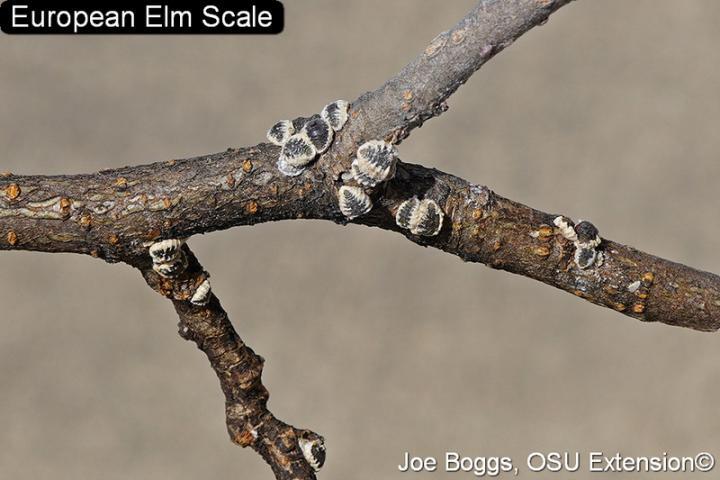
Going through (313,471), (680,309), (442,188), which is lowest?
(313,471)

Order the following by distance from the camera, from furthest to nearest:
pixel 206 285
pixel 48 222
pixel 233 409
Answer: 1. pixel 233 409
2. pixel 206 285
3. pixel 48 222

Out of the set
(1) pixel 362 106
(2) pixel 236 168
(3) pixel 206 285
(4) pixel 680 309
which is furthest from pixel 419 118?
(4) pixel 680 309

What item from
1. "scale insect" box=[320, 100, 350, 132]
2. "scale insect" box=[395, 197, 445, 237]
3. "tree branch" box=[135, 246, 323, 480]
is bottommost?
"tree branch" box=[135, 246, 323, 480]

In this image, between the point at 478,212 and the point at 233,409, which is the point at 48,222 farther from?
the point at 478,212

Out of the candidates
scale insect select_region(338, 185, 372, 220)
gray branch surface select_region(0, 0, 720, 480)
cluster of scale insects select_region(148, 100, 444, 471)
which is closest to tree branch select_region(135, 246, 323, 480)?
gray branch surface select_region(0, 0, 720, 480)

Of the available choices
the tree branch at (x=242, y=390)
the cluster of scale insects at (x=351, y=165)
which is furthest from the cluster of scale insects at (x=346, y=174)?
the tree branch at (x=242, y=390)

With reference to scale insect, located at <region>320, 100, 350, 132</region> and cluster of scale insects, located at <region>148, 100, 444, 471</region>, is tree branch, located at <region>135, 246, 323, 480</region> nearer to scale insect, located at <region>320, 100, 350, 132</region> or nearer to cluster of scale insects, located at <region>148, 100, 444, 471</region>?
cluster of scale insects, located at <region>148, 100, 444, 471</region>
